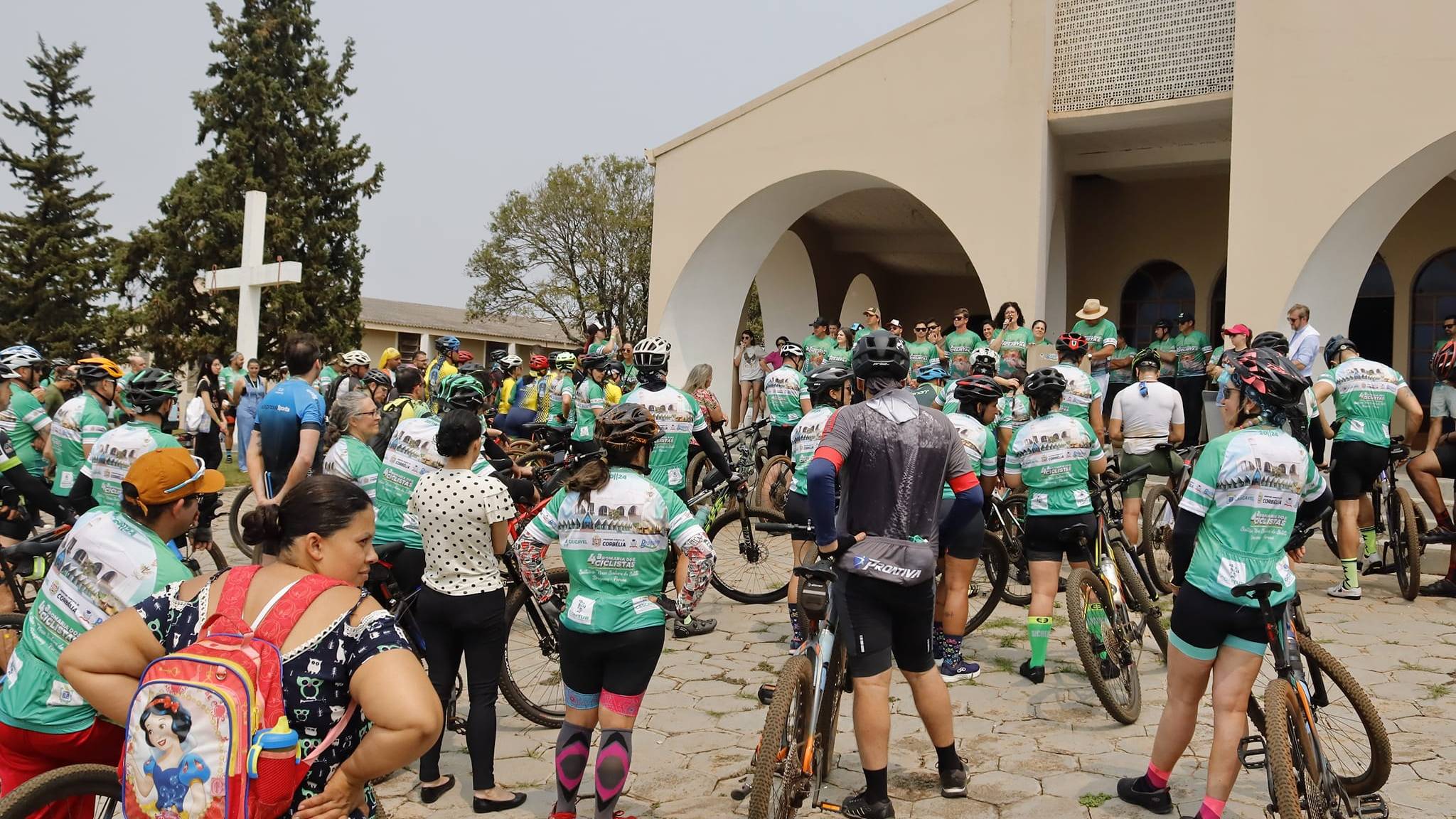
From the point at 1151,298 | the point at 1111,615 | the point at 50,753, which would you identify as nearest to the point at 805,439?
the point at 1111,615

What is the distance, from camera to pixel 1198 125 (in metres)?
14.2

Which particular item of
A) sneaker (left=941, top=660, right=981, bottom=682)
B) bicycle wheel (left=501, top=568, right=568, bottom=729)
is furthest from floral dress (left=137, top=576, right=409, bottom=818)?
sneaker (left=941, top=660, right=981, bottom=682)

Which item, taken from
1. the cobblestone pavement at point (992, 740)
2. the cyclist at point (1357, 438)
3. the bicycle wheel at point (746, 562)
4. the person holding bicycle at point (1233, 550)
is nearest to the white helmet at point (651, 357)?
the bicycle wheel at point (746, 562)

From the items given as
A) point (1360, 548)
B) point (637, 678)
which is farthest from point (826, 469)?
point (1360, 548)

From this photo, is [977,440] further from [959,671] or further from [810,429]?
[959,671]

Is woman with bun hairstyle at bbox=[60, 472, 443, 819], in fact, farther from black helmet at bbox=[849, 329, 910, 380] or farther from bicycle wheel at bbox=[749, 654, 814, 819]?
black helmet at bbox=[849, 329, 910, 380]

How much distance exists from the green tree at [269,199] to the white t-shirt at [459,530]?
27747 mm

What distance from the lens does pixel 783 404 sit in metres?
9.93

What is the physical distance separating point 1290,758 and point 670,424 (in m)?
4.54

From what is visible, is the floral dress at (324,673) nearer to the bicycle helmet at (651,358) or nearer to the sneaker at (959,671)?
the sneaker at (959,671)

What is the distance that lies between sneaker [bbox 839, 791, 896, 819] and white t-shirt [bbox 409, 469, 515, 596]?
1.77m

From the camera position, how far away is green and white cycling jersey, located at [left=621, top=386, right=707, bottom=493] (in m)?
7.27

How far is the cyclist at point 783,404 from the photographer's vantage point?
9.92m

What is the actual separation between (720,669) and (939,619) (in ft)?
4.69
